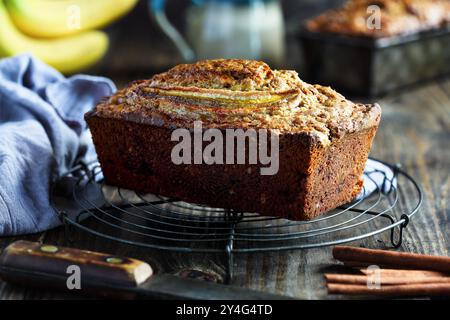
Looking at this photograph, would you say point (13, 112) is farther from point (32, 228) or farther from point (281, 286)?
point (281, 286)

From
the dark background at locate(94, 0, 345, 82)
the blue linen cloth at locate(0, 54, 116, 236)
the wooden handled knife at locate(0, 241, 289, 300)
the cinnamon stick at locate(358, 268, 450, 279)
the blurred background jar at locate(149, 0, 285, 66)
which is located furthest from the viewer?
the dark background at locate(94, 0, 345, 82)

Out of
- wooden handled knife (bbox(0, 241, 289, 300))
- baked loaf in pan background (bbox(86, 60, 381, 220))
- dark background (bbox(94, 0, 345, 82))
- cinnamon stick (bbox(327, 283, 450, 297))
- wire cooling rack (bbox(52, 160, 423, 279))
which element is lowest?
dark background (bbox(94, 0, 345, 82))

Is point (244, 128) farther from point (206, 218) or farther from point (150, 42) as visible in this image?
point (150, 42)

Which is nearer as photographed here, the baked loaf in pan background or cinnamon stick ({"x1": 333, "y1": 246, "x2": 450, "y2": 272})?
cinnamon stick ({"x1": 333, "y1": 246, "x2": 450, "y2": 272})

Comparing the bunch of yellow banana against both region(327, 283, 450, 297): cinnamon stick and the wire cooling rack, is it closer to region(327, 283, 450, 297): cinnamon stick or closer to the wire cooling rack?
the wire cooling rack

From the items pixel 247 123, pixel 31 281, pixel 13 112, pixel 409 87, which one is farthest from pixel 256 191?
pixel 409 87

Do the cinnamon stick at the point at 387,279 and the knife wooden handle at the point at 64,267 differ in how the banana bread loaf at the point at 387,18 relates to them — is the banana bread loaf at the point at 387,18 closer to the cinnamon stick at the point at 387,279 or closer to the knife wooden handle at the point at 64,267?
the cinnamon stick at the point at 387,279

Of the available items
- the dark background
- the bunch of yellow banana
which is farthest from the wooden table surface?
the bunch of yellow banana
